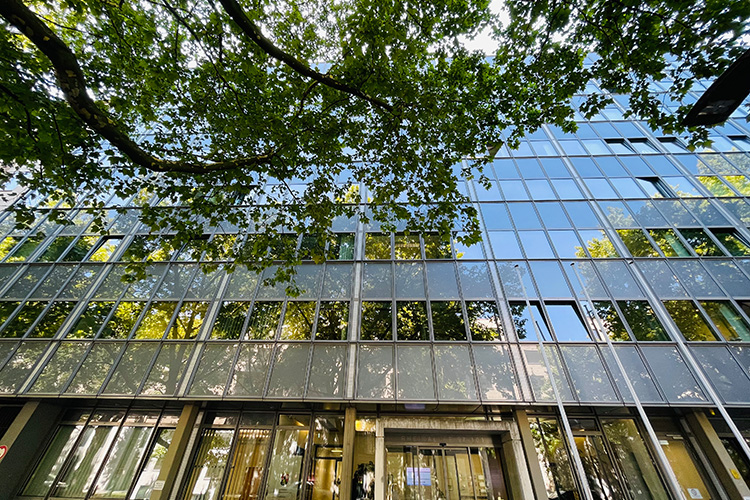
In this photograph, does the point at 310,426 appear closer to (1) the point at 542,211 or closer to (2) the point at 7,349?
(2) the point at 7,349

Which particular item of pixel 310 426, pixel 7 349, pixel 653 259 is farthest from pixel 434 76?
pixel 7 349

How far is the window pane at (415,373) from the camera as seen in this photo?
345 inches

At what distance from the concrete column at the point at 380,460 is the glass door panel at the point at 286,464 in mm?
2117

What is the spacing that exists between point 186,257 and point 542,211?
14409mm

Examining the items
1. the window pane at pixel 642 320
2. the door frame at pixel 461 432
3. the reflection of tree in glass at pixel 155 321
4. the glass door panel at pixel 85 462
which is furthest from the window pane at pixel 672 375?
the glass door panel at pixel 85 462

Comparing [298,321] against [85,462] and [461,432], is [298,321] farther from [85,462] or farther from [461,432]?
[85,462]

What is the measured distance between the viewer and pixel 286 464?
28.5ft

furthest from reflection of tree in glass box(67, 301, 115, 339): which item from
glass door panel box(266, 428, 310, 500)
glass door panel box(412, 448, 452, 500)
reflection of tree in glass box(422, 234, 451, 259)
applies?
reflection of tree in glass box(422, 234, 451, 259)

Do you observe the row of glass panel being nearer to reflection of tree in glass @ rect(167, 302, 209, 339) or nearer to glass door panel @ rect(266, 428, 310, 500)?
reflection of tree in glass @ rect(167, 302, 209, 339)

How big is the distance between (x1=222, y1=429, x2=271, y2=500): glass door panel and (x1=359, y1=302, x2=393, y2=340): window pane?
13.7ft

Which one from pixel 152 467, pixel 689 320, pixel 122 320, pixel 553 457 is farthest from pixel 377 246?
pixel 689 320

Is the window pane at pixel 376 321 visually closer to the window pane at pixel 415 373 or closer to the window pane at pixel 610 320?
the window pane at pixel 415 373

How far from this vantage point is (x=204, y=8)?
29.0 feet

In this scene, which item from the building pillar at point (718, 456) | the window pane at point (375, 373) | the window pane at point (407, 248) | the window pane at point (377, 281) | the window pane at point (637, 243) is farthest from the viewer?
the window pane at point (407, 248)
